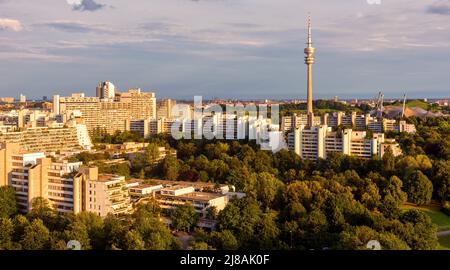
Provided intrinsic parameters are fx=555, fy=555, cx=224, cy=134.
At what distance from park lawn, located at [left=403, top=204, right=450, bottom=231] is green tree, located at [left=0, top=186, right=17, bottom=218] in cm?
632

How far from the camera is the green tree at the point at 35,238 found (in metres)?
6.18

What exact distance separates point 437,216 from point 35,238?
20.9ft

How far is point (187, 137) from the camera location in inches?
647

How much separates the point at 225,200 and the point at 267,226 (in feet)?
6.71

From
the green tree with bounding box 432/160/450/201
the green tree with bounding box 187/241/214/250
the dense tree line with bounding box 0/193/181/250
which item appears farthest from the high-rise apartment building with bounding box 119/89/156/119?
the green tree with bounding box 187/241/214/250

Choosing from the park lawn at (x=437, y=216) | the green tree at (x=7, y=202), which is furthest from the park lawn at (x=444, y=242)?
the green tree at (x=7, y=202)

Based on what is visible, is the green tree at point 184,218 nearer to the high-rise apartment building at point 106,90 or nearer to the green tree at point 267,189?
the green tree at point 267,189

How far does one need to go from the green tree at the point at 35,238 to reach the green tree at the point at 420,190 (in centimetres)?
634

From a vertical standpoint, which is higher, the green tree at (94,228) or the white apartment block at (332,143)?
the white apartment block at (332,143)

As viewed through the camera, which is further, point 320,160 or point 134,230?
point 320,160

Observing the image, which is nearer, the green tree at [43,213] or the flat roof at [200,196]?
the green tree at [43,213]

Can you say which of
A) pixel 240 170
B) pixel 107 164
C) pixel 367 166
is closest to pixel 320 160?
pixel 367 166

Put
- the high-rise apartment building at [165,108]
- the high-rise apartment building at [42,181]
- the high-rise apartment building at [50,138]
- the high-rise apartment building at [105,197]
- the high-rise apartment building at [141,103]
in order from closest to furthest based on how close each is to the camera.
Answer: the high-rise apartment building at [105,197] < the high-rise apartment building at [42,181] < the high-rise apartment building at [50,138] < the high-rise apartment building at [141,103] < the high-rise apartment building at [165,108]

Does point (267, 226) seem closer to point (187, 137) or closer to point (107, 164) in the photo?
point (107, 164)
